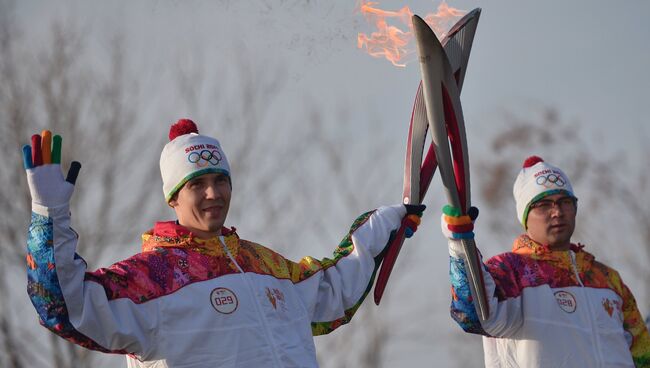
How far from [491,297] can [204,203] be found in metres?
1.46

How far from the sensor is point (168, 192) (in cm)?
381

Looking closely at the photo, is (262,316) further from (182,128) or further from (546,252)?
(546,252)

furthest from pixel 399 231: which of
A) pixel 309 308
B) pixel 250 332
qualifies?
pixel 250 332

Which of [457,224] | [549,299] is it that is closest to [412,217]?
[457,224]

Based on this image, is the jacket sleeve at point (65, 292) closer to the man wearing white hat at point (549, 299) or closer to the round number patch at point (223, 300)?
the round number patch at point (223, 300)

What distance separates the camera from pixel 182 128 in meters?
3.99

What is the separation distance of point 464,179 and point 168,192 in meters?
1.33

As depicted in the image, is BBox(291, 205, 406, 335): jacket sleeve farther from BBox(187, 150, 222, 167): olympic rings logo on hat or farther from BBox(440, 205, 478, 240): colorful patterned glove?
BBox(187, 150, 222, 167): olympic rings logo on hat

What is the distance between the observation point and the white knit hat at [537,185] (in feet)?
16.1

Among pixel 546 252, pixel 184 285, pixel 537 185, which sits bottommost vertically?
pixel 184 285

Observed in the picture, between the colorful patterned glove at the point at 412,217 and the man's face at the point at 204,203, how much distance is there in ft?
3.32

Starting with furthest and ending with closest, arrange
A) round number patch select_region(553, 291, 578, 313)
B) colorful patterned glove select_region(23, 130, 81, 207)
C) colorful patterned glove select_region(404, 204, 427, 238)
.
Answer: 1. round number patch select_region(553, 291, 578, 313)
2. colorful patterned glove select_region(404, 204, 427, 238)
3. colorful patterned glove select_region(23, 130, 81, 207)

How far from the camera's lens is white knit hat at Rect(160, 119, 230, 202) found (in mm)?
3734

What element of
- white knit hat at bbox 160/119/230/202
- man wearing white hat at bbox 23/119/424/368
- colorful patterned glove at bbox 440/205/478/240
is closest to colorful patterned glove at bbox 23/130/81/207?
man wearing white hat at bbox 23/119/424/368
